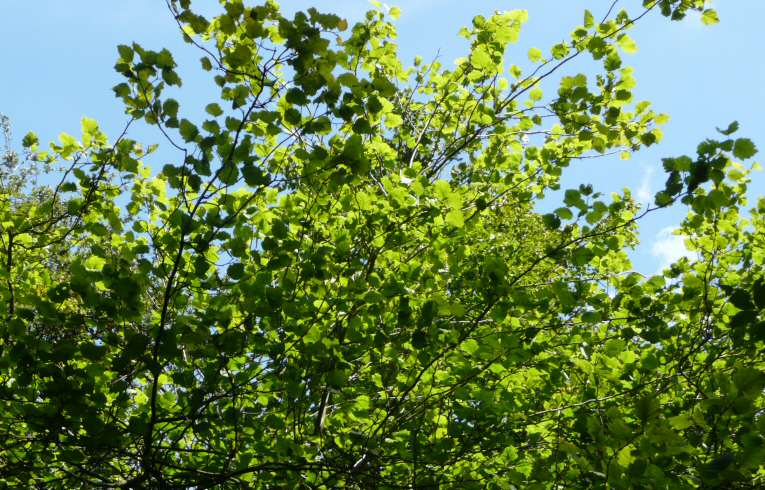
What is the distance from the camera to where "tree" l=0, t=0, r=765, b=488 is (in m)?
2.99

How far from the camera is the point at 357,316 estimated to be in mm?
3910

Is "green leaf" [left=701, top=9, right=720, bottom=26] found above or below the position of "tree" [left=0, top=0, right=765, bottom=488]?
above

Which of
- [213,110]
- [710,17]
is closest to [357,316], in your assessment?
[213,110]

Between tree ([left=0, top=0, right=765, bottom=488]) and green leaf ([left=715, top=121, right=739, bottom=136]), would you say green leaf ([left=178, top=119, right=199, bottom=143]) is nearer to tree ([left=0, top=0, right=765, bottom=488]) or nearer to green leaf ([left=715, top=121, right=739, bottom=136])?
tree ([left=0, top=0, right=765, bottom=488])

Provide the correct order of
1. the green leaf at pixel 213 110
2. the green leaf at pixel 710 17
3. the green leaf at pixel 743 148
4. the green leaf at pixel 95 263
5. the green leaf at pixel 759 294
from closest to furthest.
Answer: the green leaf at pixel 759 294 → the green leaf at pixel 743 148 → the green leaf at pixel 213 110 → the green leaf at pixel 95 263 → the green leaf at pixel 710 17

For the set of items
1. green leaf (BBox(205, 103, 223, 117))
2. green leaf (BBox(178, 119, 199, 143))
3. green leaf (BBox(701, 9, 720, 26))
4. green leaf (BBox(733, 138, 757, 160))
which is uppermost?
green leaf (BBox(701, 9, 720, 26))

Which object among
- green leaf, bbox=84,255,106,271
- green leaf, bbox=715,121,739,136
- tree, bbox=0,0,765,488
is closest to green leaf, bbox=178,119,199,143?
tree, bbox=0,0,765,488

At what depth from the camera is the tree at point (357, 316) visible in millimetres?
2986

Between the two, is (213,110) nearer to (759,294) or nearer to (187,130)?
(187,130)

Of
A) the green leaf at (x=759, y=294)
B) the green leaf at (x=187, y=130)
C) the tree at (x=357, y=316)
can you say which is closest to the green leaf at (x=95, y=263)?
the tree at (x=357, y=316)

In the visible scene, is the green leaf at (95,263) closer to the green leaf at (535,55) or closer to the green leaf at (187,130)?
the green leaf at (187,130)

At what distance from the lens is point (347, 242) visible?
13.3 feet

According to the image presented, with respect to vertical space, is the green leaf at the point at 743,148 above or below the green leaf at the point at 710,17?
below

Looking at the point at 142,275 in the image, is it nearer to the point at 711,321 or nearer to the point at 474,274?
the point at 474,274
